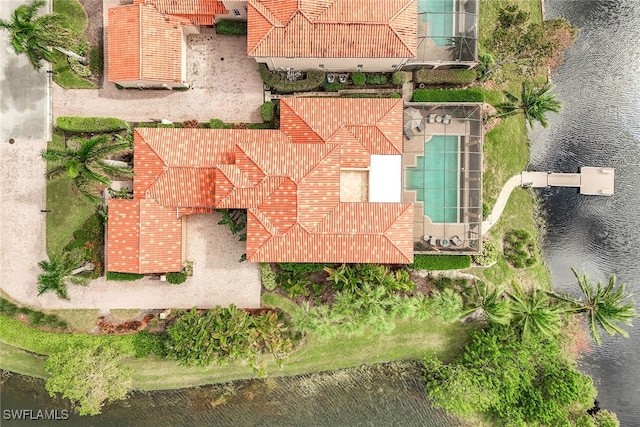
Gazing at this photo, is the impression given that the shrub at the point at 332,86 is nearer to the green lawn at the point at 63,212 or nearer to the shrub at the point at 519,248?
the shrub at the point at 519,248

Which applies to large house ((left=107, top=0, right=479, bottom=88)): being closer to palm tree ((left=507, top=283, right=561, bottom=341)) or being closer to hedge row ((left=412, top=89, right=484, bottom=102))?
hedge row ((left=412, top=89, right=484, bottom=102))

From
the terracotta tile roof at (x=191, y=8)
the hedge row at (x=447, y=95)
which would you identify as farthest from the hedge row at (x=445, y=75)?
the terracotta tile roof at (x=191, y=8)

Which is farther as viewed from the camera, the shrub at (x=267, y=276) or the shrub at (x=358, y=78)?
the shrub at (x=267, y=276)

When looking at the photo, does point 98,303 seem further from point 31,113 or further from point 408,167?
point 408,167

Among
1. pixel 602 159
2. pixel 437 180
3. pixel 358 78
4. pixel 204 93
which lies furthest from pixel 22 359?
pixel 602 159

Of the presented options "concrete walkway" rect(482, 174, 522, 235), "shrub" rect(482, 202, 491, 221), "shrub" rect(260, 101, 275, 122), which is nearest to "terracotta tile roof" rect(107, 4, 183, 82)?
"shrub" rect(260, 101, 275, 122)

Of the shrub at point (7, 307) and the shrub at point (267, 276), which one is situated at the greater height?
the shrub at point (267, 276)

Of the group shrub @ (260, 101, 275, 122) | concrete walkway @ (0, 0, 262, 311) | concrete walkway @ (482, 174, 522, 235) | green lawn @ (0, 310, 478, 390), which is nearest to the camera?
shrub @ (260, 101, 275, 122)
